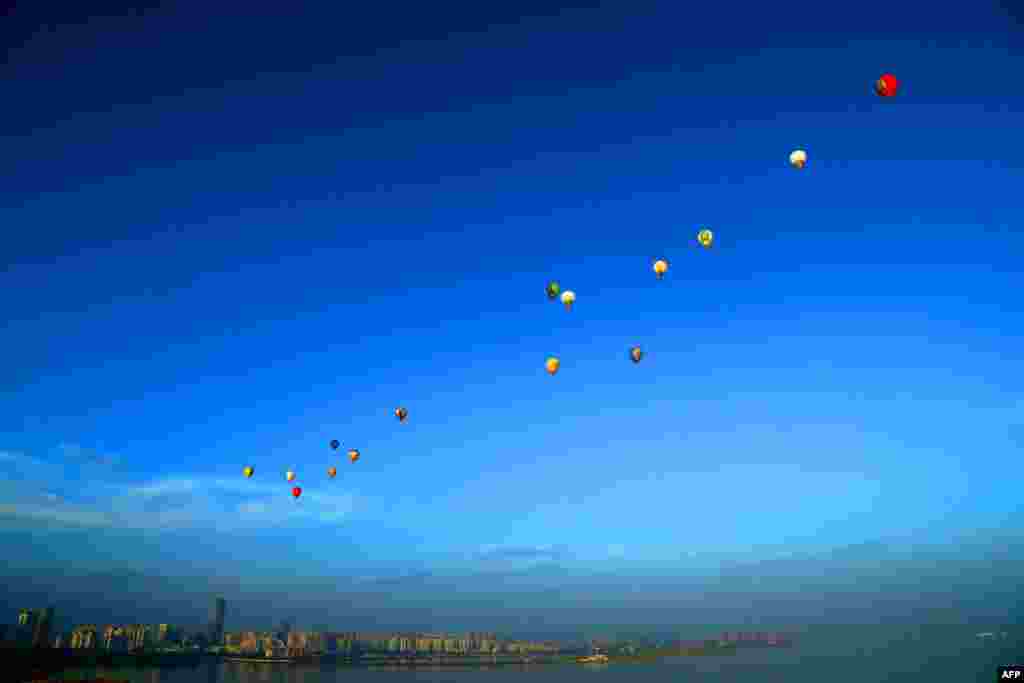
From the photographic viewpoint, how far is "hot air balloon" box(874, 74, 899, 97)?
1502 cm

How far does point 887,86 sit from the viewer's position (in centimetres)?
1506

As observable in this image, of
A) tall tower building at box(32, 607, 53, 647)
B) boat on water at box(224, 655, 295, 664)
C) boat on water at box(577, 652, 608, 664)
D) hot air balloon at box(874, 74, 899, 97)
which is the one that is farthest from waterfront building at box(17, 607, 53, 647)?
hot air balloon at box(874, 74, 899, 97)

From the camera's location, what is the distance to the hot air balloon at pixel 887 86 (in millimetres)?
15020

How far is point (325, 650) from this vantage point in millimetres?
162375

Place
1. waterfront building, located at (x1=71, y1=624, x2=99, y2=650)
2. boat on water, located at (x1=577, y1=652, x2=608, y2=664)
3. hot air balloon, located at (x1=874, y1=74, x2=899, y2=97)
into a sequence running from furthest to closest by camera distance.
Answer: boat on water, located at (x1=577, y1=652, x2=608, y2=664) → waterfront building, located at (x1=71, y1=624, x2=99, y2=650) → hot air balloon, located at (x1=874, y1=74, x2=899, y2=97)

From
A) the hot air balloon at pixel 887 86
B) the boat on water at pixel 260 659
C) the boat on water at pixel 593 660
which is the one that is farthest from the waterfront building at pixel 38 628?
the hot air balloon at pixel 887 86

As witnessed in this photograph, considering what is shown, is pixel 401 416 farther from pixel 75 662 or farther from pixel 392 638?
pixel 392 638

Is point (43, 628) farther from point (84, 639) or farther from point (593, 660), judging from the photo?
point (593, 660)

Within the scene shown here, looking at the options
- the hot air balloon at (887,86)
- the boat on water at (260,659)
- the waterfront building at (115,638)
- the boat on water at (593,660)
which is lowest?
the boat on water at (593,660)

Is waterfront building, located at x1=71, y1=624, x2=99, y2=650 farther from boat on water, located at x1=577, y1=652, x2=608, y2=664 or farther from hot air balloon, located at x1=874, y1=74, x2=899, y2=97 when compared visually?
hot air balloon, located at x1=874, y1=74, x2=899, y2=97

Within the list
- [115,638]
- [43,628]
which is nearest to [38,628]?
[43,628]

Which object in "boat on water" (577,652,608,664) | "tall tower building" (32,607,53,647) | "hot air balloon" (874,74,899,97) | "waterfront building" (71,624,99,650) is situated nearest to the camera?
"hot air balloon" (874,74,899,97)

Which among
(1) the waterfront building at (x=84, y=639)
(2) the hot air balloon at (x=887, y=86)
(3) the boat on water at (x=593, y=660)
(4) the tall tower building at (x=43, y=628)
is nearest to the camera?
(2) the hot air balloon at (x=887, y=86)

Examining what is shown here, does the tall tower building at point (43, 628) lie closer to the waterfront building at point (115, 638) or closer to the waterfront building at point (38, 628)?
the waterfront building at point (38, 628)
